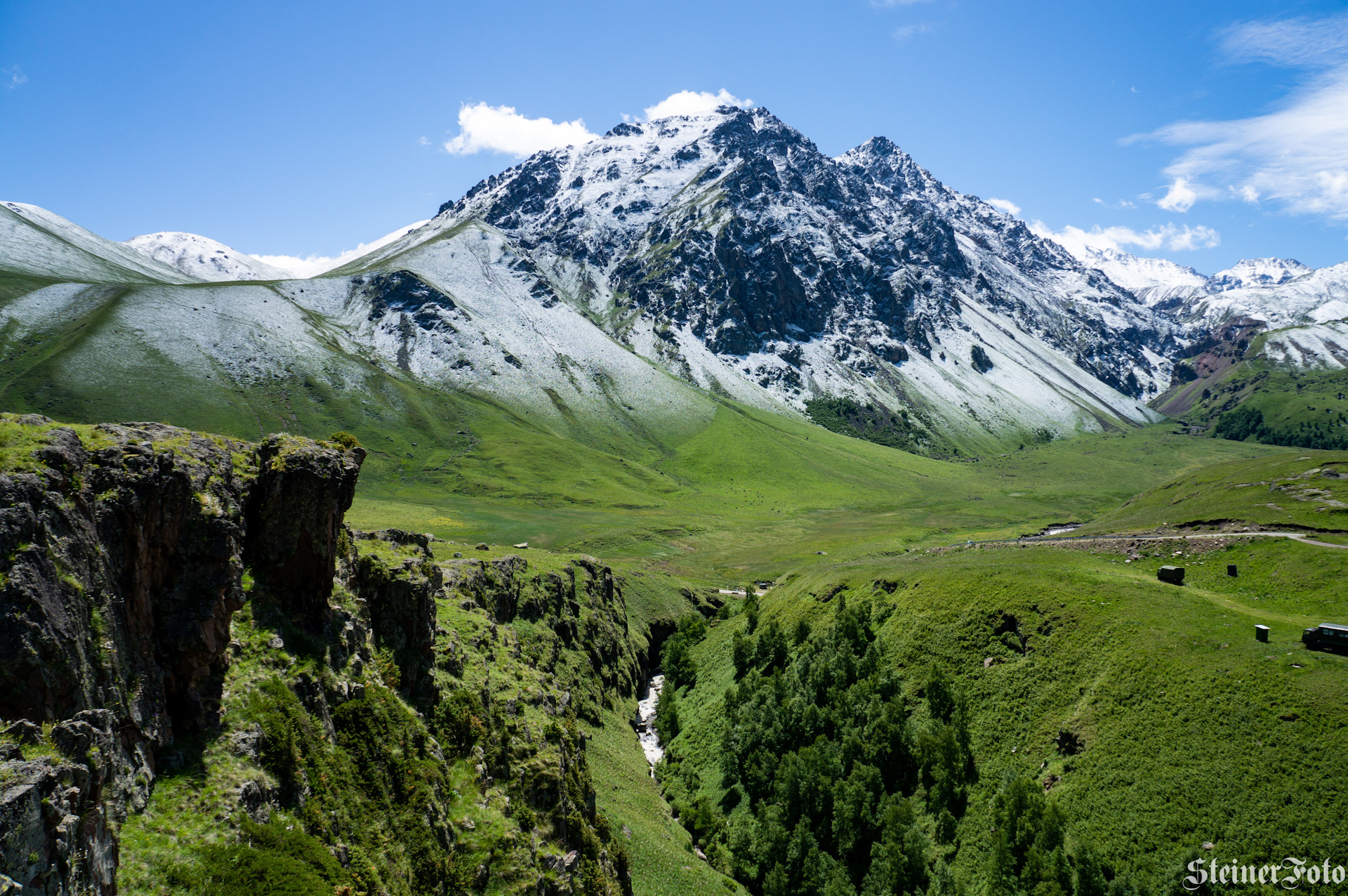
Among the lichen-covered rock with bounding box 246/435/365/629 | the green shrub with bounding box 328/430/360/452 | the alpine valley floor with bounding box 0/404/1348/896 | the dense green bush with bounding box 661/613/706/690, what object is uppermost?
the green shrub with bounding box 328/430/360/452

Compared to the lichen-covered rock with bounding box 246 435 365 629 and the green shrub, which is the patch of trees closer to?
the lichen-covered rock with bounding box 246 435 365 629

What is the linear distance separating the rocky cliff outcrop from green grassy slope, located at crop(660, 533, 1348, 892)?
60.0 m

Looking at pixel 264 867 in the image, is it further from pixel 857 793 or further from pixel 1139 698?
pixel 1139 698

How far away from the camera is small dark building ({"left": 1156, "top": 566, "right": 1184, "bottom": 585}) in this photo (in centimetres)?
7712

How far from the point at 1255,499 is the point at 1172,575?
57.3 m

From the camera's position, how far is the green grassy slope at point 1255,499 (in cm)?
9656

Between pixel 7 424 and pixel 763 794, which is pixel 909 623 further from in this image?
pixel 7 424

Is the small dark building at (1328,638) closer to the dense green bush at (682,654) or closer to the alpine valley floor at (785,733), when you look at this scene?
the alpine valley floor at (785,733)

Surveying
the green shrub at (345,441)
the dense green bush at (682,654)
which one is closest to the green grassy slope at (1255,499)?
the dense green bush at (682,654)

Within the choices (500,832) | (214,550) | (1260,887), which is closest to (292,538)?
(214,550)

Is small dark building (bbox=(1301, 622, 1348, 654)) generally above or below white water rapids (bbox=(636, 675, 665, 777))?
above

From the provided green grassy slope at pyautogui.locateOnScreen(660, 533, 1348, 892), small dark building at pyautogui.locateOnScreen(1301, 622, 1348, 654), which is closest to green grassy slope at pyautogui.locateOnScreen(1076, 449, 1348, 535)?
green grassy slope at pyautogui.locateOnScreen(660, 533, 1348, 892)

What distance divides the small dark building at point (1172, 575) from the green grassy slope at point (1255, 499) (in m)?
28.4

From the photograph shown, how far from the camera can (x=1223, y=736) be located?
51781 mm
